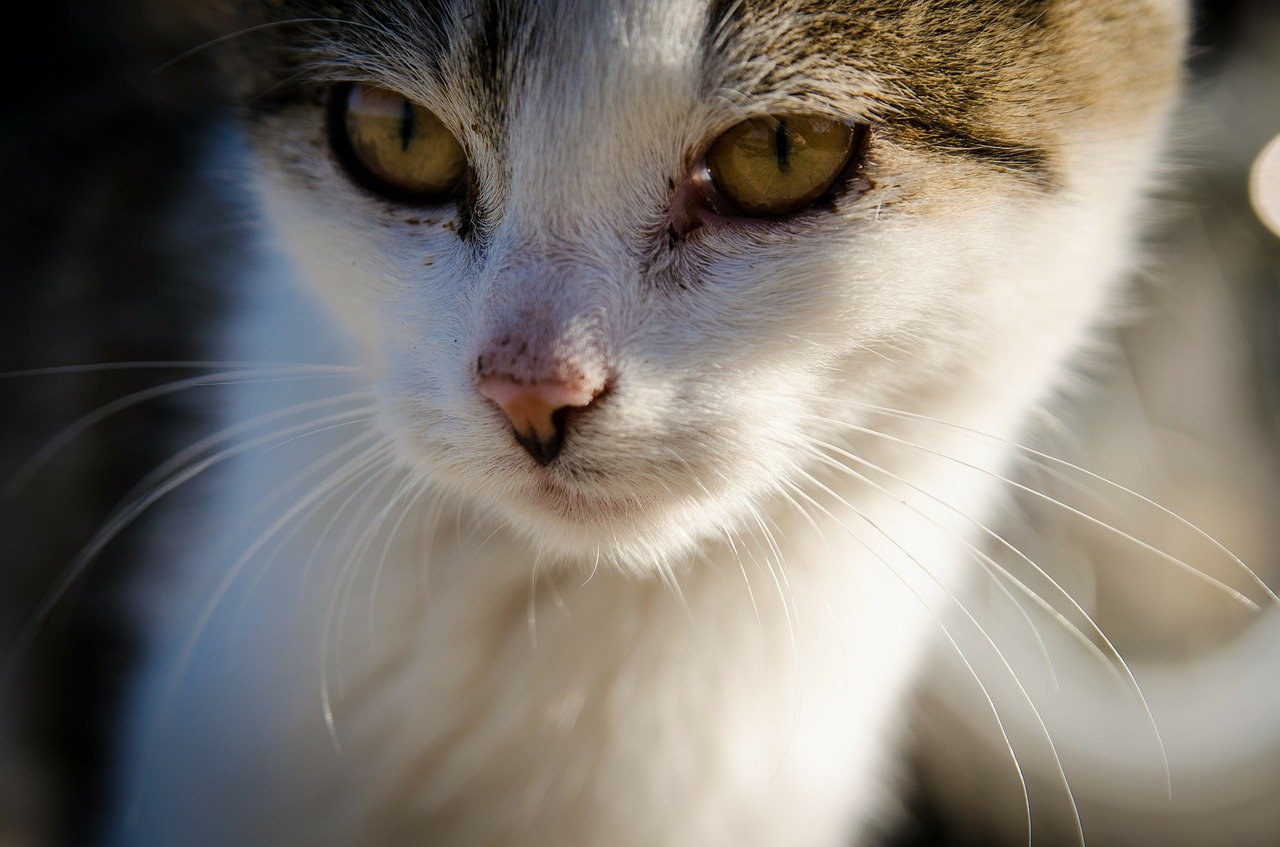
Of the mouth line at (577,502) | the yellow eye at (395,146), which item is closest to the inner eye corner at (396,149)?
the yellow eye at (395,146)

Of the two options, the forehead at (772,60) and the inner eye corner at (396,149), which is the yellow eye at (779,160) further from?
the inner eye corner at (396,149)

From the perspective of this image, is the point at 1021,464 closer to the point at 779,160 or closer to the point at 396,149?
the point at 779,160

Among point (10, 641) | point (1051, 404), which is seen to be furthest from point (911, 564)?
point (10, 641)

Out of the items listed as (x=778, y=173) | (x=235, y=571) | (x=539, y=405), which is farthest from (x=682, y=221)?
(x=235, y=571)

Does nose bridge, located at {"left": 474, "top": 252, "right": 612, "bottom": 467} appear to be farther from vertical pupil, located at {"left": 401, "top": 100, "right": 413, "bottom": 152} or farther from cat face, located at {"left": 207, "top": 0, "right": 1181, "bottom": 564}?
vertical pupil, located at {"left": 401, "top": 100, "right": 413, "bottom": 152}

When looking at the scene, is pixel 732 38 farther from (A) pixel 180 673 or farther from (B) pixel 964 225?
(A) pixel 180 673

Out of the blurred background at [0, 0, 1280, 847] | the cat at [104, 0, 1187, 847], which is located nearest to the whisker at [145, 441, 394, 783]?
the cat at [104, 0, 1187, 847]
